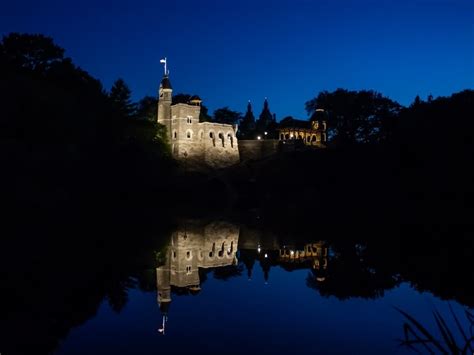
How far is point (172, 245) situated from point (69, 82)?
116ft

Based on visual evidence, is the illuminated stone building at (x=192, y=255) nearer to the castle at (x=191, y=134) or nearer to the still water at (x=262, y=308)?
the still water at (x=262, y=308)

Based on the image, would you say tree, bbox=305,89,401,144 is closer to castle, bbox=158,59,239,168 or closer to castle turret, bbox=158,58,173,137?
castle, bbox=158,59,239,168

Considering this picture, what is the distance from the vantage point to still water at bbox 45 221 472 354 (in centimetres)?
962

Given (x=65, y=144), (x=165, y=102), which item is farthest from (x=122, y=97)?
(x=65, y=144)

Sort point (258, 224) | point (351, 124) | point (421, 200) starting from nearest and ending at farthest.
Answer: point (258, 224) → point (421, 200) → point (351, 124)

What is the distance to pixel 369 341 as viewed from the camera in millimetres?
9898

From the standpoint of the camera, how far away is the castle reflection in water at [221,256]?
50.4 ft

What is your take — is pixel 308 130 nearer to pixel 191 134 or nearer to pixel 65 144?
pixel 191 134

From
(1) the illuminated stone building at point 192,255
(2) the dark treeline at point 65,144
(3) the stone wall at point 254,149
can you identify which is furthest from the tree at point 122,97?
(1) the illuminated stone building at point 192,255

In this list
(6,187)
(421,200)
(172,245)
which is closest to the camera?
(172,245)

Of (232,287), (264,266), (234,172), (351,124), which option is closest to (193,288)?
(232,287)

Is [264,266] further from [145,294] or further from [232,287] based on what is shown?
[145,294]

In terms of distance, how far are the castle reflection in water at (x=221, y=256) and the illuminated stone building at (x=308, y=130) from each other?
47752mm

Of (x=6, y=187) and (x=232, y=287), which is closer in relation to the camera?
(x=232, y=287)
